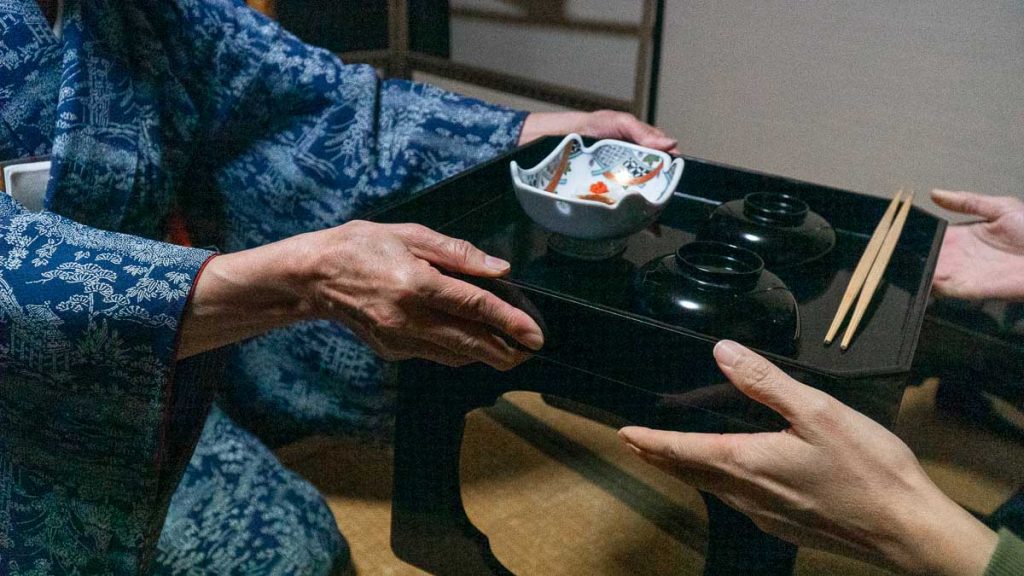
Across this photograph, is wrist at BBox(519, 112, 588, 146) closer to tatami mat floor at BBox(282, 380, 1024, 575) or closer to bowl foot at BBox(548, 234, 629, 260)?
bowl foot at BBox(548, 234, 629, 260)

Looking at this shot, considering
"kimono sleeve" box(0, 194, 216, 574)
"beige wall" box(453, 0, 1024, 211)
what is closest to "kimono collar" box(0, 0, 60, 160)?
"kimono sleeve" box(0, 194, 216, 574)

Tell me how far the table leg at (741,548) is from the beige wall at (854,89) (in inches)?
49.2

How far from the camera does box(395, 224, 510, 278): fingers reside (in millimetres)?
853

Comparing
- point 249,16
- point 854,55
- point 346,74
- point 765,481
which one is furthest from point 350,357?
point 854,55

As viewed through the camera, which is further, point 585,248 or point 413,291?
point 585,248

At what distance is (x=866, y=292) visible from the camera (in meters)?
0.95

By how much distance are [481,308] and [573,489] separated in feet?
2.58

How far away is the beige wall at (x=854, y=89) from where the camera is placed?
1.70 m

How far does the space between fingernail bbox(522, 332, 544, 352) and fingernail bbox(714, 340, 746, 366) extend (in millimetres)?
197

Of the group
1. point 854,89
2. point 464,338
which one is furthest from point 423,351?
point 854,89

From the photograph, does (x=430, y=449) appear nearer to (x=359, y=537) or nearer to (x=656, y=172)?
(x=359, y=537)

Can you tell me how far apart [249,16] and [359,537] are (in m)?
0.94

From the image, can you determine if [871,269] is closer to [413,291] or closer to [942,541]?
[942,541]

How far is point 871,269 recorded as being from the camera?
3.37ft
